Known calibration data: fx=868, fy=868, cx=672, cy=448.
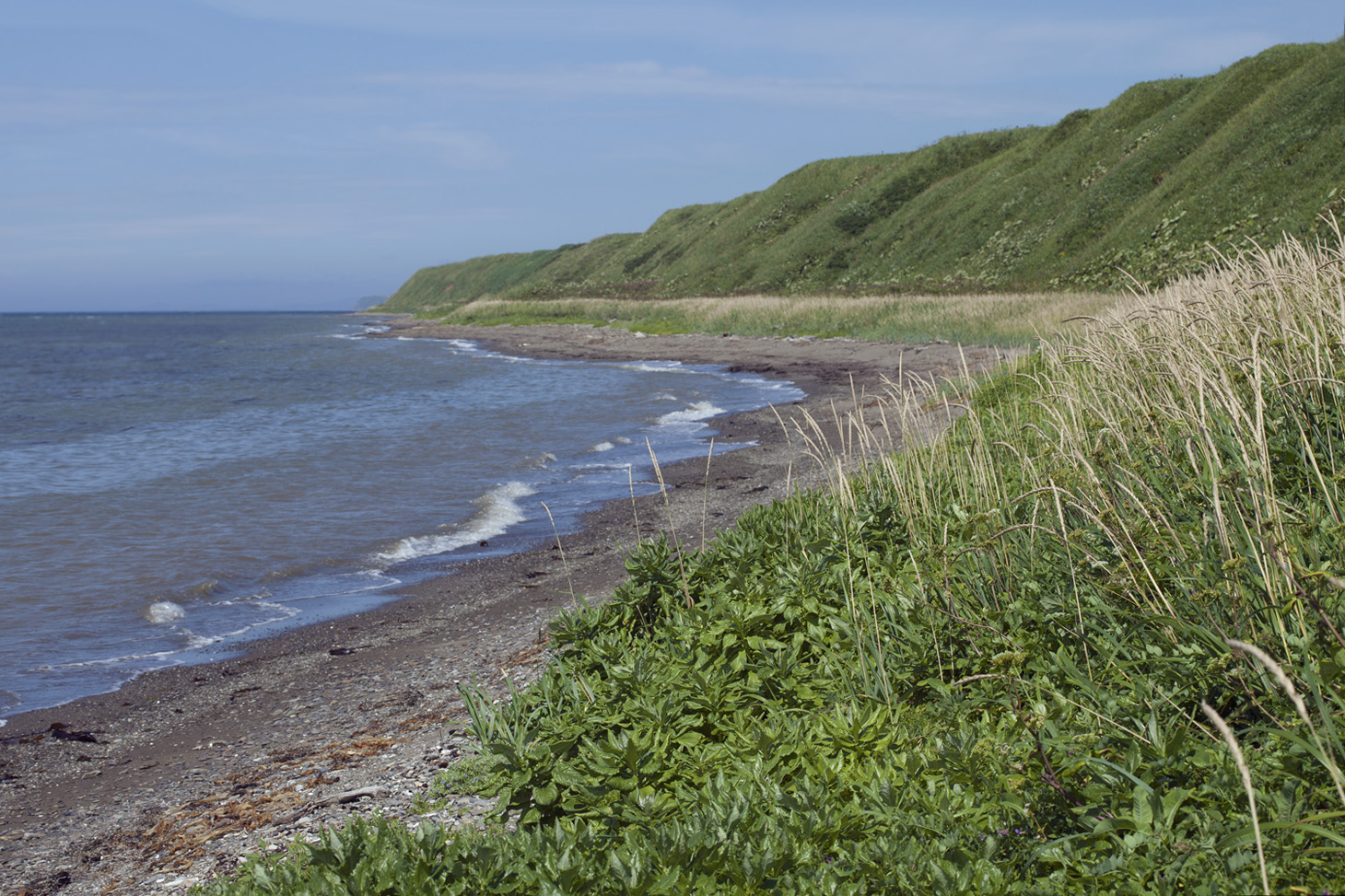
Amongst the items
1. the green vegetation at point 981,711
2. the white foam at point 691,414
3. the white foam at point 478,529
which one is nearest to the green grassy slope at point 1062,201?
the green vegetation at point 981,711

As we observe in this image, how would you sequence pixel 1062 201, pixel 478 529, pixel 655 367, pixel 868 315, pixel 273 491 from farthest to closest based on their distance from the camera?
1. pixel 1062 201
2. pixel 655 367
3. pixel 868 315
4. pixel 273 491
5. pixel 478 529

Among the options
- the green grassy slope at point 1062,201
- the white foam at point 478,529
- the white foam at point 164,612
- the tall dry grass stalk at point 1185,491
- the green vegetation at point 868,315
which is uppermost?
the green grassy slope at point 1062,201

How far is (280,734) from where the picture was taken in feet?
19.8

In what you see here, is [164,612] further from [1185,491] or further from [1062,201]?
[1062,201]

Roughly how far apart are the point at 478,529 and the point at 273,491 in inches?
205

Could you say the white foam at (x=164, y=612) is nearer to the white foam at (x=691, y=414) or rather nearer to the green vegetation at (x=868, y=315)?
the green vegetation at (x=868, y=315)

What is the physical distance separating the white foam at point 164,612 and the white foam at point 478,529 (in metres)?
2.37

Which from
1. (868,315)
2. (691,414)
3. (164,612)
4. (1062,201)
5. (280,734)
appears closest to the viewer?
(280,734)

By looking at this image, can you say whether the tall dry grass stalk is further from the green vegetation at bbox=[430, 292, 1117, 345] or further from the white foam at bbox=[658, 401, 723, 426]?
the white foam at bbox=[658, 401, 723, 426]

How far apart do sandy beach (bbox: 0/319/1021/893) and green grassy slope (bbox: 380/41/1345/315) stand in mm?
5498

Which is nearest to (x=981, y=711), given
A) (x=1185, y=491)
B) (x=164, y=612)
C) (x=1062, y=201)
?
(x=1185, y=491)

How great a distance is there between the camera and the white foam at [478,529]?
1134 cm

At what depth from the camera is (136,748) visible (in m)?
6.22

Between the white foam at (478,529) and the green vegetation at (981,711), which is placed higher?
the green vegetation at (981,711)
